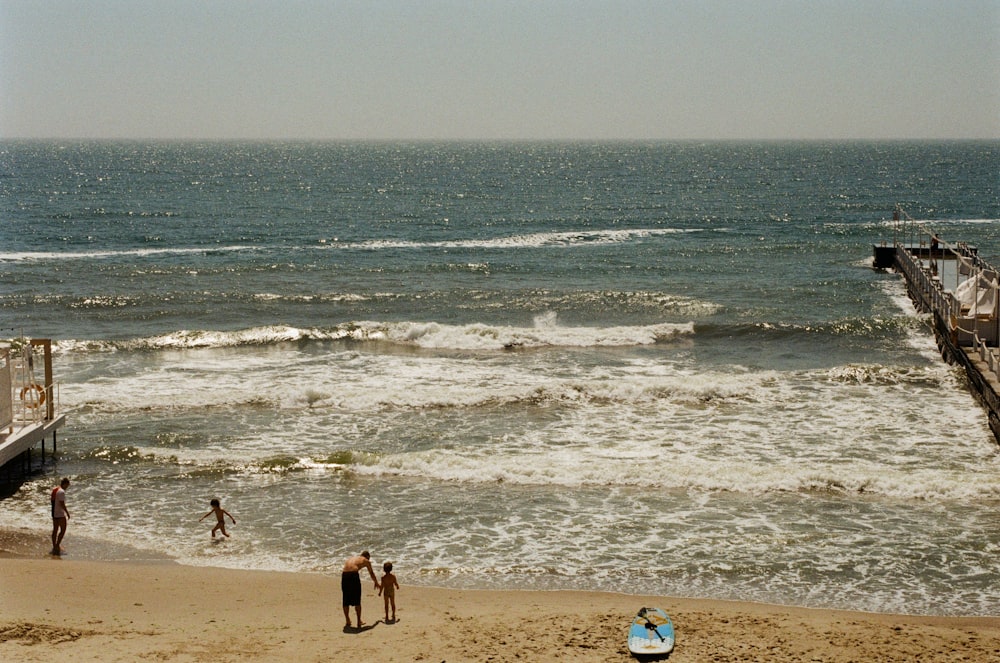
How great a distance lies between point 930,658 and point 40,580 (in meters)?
11.3

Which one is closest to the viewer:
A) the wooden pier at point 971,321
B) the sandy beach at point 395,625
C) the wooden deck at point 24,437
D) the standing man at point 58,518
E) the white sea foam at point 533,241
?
the sandy beach at point 395,625

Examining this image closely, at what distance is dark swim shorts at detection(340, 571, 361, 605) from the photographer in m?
12.7

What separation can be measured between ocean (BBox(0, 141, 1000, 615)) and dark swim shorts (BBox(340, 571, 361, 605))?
2.18 metres

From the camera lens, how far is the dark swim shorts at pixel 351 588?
12.7m

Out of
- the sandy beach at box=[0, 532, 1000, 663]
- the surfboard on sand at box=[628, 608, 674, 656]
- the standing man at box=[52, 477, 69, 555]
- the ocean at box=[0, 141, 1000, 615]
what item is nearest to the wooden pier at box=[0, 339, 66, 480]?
the ocean at box=[0, 141, 1000, 615]

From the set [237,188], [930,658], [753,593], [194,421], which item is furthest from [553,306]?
[237,188]

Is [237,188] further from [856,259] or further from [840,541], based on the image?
[840,541]

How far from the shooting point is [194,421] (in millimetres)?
23266

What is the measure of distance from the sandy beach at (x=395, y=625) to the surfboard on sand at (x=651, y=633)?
132mm

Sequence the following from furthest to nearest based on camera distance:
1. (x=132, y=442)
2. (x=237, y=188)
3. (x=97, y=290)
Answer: (x=237, y=188), (x=97, y=290), (x=132, y=442)

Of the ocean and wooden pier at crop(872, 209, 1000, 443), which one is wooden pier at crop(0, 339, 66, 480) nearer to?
the ocean

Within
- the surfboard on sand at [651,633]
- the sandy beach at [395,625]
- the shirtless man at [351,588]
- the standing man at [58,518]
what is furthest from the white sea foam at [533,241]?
the surfboard on sand at [651,633]

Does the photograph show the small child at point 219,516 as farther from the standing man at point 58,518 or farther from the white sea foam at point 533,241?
the white sea foam at point 533,241

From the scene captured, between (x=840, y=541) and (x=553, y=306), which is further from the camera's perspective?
(x=553, y=306)
